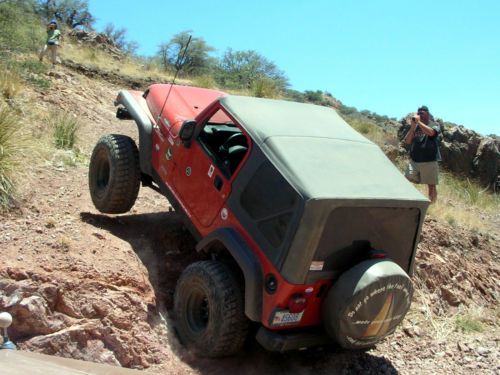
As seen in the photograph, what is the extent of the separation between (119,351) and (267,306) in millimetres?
1277

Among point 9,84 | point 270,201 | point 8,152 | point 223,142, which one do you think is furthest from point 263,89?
A: point 270,201

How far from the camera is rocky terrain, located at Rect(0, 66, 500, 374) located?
4625mm

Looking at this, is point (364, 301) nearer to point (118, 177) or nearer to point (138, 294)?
point (138, 294)

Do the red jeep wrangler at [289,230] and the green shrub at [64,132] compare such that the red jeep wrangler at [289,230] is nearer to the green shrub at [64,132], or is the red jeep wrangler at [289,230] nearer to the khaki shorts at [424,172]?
the khaki shorts at [424,172]

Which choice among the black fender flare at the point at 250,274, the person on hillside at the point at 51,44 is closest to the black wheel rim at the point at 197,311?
the black fender flare at the point at 250,274

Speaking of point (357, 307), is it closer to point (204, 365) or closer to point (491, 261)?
point (204, 365)

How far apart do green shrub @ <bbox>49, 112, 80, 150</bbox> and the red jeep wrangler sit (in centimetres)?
383

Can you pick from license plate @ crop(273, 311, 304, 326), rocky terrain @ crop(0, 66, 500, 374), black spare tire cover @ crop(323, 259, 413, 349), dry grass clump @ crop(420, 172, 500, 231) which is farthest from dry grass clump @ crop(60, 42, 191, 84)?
black spare tire cover @ crop(323, 259, 413, 349)

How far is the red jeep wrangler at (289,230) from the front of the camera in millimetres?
4324

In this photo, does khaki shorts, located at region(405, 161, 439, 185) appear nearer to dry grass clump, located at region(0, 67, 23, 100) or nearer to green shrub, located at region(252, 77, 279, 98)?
dry grass clump, located at region(0, 67, 23, 100)

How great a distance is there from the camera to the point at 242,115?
16.6 ft

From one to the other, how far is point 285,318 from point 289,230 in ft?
2.27

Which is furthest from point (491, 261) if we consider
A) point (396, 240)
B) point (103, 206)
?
point (103, 206)

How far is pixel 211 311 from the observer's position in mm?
4734
